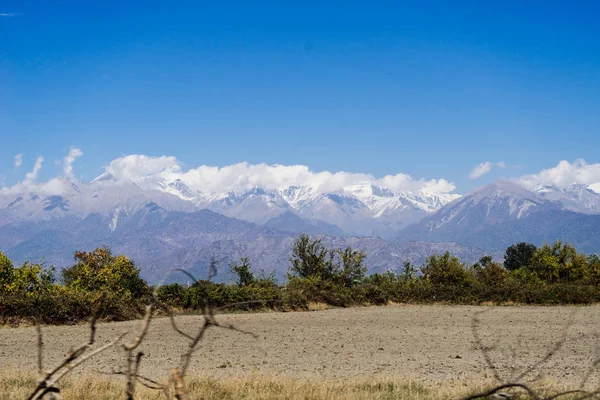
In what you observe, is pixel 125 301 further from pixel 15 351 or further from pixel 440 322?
pixel 440 322

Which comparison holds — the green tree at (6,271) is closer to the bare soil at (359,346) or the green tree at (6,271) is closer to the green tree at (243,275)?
the bare soil at (359,346)

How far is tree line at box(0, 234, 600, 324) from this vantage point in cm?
2361

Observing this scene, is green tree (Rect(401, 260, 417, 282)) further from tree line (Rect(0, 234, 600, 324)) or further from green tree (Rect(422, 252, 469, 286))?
green tree (Rect(422, 252, 469, 286))

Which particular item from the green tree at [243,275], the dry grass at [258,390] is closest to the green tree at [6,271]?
the green tree at [243,275]


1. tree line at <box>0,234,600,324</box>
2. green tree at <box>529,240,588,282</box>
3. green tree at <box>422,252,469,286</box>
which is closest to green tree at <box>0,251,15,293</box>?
tree line at <box>0,234,600,324</box>

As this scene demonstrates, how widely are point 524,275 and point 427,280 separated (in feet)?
29.4

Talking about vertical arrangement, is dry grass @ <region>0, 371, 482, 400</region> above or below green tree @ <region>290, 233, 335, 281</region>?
below

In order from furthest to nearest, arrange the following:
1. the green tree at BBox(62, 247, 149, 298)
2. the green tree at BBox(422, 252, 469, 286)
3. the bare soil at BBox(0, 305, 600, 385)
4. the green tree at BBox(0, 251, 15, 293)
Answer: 1. the green tree at BBox(422, 252, 469, 286)
2. the green tree at BBox(62, 247, 149, 298)
3. the green tree at BBox(0, 251, 15, 293)
4. the bare soil at BBox(0, 305, 600, 385)

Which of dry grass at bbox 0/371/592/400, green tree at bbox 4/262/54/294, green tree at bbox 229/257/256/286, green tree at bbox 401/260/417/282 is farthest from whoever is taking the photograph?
green tree at bbox 401/260/417/282

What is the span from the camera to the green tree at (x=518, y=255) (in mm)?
67875

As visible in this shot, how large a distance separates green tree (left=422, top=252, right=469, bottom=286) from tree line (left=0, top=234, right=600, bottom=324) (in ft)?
0.21

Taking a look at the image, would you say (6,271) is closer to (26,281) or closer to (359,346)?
(26,281)

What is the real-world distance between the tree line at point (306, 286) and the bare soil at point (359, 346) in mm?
1526

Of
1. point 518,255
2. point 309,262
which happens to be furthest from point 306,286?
point 518,255
